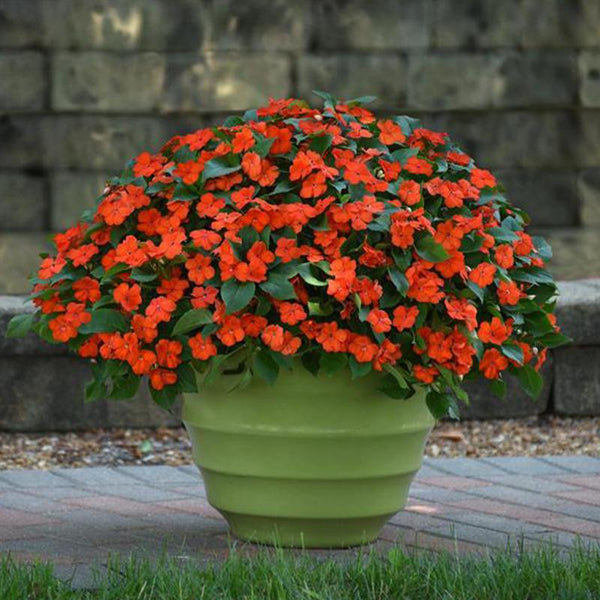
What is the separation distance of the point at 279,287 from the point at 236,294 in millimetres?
96

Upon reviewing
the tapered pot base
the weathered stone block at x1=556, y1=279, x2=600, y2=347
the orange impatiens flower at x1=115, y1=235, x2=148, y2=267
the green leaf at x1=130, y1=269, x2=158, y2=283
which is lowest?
the tapered pot base

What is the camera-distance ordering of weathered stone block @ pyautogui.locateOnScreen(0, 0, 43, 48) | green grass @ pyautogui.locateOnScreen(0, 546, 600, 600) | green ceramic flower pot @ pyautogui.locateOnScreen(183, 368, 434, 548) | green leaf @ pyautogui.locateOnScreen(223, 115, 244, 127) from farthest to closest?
weathered stone block @ pyautogui.locateOnScreen(0, 0, 43, 48) → green leaf @ pyautogui.locateOnScreen(223, 115, 244, 127) → green ceramic flower pot @ pyautogui.locateOnScreen(183, 368, 434, 548) → green grass @ pyautogui.locateOnScreen(0, 546, 600, 600)

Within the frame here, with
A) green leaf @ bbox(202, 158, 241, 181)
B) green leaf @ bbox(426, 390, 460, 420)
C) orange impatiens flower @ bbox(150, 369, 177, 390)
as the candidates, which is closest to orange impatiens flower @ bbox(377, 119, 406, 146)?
green leaf @ bbox(202, 158, 241, 181)

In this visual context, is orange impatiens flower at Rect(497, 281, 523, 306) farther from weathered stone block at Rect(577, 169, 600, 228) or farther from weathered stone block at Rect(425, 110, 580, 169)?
weathered stone block at Rect(577, 169, 600, 228)

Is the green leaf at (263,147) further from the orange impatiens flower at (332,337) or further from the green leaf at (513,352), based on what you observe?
the green leaf at (513,352)

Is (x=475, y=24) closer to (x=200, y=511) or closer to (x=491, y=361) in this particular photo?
(x=200, y=511)

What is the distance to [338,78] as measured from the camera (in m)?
6.55

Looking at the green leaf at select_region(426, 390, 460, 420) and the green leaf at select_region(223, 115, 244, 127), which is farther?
the green leaf at select_region(223, 115, 244, 127)

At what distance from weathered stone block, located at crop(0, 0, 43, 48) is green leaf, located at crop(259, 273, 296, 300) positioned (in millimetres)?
3404

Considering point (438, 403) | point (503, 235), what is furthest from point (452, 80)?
point (438, 403)

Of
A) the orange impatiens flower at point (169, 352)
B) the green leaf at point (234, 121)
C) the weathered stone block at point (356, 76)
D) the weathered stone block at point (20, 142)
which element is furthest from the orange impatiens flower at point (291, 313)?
the weathered stone block at point (20, 142)

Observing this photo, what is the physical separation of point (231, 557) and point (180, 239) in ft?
2.35

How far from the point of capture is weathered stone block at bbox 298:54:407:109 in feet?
21.5

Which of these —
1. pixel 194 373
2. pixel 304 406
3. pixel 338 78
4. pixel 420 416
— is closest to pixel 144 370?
pixel 194 373
